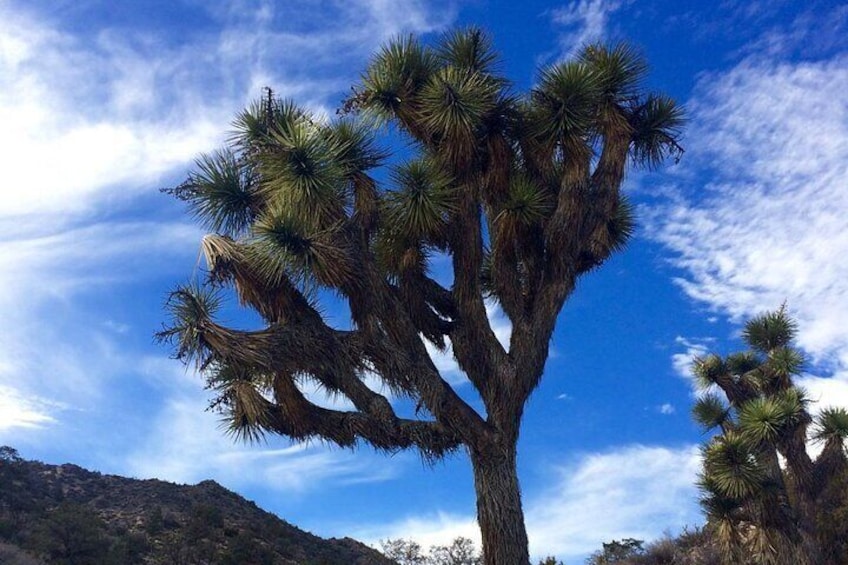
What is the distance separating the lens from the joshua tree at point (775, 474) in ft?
49.2

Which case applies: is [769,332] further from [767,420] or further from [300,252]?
[300,252]

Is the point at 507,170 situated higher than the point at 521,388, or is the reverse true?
the point at 507,170

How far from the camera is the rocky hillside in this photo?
81.8 feet

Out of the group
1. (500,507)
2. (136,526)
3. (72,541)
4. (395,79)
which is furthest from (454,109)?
(136,526)

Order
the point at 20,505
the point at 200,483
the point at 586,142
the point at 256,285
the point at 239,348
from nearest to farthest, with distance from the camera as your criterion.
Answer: the point at 239,348, the point at 256,285, the point at 586,142, the point at 20,505, the point at 200,483

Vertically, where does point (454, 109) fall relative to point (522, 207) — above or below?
above

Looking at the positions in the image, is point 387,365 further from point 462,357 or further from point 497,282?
point 497,282

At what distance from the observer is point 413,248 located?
34.3ft

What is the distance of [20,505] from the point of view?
92.8 feet

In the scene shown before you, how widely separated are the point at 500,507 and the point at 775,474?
27.0ft

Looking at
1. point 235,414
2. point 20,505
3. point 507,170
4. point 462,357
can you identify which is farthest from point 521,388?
point 20,505

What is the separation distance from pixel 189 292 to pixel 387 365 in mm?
2513

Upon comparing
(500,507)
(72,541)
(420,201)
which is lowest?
(500,507)

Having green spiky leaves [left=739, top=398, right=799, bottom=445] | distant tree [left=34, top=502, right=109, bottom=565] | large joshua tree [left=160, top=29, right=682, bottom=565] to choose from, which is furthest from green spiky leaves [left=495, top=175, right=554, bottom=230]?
distant tree [left=34, top=502, right=109, bottom=565]
